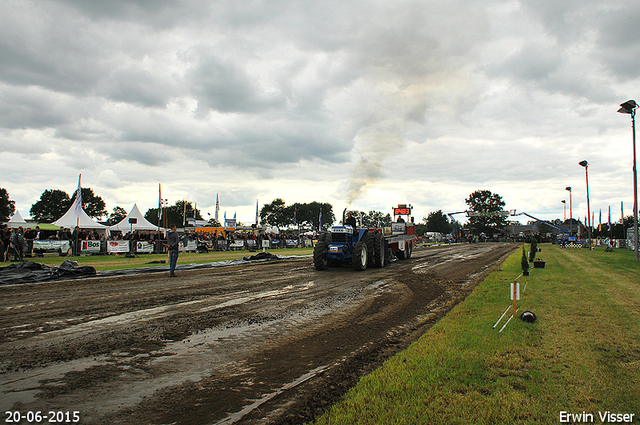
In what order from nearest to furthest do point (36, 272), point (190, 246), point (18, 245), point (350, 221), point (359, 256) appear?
point (36, 272) → point (359, 256) → point (350, 221) → point (18, 245) → point (190, 246)

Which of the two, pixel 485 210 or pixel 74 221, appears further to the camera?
pixel 485 210

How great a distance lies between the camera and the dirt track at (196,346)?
133 inches

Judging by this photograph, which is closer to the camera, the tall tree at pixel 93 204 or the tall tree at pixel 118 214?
the tall tree at pixel 93 204

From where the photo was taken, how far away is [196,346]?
5.04m

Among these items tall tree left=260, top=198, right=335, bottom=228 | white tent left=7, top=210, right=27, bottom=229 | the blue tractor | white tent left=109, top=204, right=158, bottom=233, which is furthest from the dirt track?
tall tree left=260, top=198, right=335, bottom=228

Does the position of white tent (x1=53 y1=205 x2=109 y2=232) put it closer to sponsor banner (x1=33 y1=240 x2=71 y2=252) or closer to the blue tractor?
sponsor banner (x1=33 y1=240 x2=71 y2=252)

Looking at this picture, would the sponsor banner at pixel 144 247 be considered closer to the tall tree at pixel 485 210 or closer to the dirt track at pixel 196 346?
the dirt track at pixel 196 346

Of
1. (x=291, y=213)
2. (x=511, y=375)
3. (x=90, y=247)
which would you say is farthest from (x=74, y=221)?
(x=291, y=213)

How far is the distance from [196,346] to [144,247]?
2379 centimetres

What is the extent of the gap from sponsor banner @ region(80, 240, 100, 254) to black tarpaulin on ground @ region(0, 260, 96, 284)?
1198cm

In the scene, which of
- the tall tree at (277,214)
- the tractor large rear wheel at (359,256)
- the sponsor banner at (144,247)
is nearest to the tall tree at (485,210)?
the tall tree at (277,214)

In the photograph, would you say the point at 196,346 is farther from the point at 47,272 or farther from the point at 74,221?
the point at 74,221

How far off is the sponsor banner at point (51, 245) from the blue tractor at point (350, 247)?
662 inches

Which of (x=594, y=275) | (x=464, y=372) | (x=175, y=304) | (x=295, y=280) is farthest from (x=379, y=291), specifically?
(x=594, y=275)
